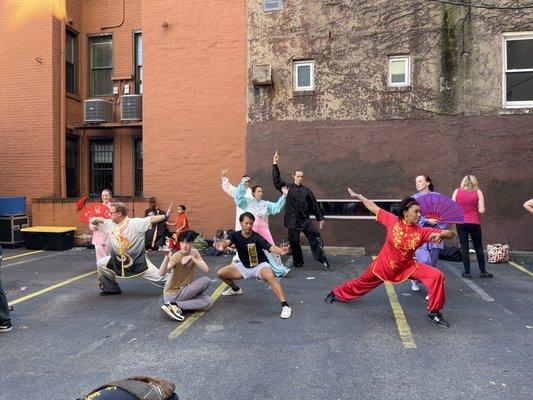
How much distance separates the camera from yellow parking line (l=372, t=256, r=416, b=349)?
5.00m

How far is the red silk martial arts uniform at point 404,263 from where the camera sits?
5547 mm

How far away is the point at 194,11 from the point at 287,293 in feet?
26.8

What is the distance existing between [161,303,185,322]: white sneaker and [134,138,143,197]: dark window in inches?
327

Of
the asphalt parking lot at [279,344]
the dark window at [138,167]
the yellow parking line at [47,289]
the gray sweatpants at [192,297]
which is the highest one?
the dark window at [138,167]

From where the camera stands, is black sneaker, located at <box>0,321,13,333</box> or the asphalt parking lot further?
black sneaker, located at <box>0,321,13,333</box>

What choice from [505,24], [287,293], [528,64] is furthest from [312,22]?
[287,293]

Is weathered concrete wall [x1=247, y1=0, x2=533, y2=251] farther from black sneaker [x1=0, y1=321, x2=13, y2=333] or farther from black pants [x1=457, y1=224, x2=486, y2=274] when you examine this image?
black sneaker [x1=0, y1=321, x2=13, y2=333]

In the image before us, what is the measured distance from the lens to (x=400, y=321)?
573 cm

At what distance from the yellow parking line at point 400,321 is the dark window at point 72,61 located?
11066mm

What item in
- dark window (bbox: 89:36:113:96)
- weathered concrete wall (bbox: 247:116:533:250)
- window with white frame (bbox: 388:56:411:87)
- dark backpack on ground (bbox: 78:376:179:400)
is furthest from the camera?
dark window (bbox: 89:36:113:96)

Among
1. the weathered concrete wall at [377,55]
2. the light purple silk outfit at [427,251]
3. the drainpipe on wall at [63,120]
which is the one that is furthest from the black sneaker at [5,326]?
the drainpipe on wall at [63,120]

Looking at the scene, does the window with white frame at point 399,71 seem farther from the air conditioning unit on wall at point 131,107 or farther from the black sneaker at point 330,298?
the air conditioning unit on wall at point 131,107

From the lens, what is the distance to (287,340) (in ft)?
16.7

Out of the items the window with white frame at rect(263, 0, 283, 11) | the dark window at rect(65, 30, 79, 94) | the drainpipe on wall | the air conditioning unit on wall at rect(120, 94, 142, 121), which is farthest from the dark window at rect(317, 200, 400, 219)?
the dark window at rect(65, 30, 79, 94)
